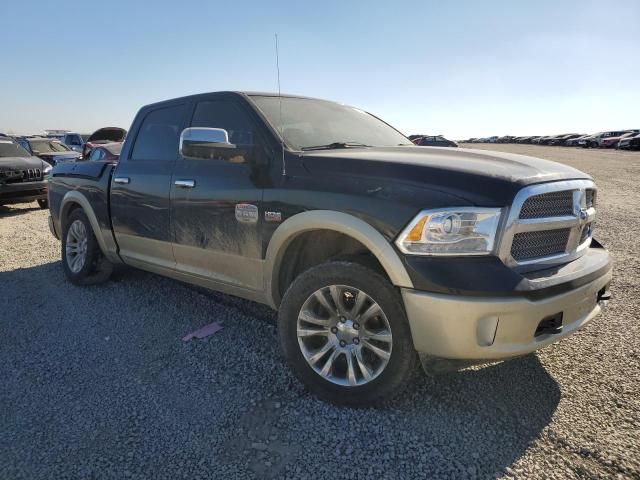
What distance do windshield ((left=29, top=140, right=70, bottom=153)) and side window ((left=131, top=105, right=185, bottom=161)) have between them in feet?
43.3

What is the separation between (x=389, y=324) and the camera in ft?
8.38

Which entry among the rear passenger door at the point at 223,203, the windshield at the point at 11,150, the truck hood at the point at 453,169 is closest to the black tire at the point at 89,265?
the rear passenger door at the point at 223,203

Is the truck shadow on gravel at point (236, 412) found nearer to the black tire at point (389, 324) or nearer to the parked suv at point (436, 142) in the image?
the black tire at point (389, 324)

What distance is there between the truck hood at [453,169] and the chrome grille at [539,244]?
0.25m

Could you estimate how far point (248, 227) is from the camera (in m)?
3.21

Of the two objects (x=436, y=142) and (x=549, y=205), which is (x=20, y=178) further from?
(x=436, y=142)

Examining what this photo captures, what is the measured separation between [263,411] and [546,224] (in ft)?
6.24

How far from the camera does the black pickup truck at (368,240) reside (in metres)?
2.35

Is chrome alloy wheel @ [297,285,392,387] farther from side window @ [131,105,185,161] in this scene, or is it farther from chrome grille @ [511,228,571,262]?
side window @ [131,105,185,161]

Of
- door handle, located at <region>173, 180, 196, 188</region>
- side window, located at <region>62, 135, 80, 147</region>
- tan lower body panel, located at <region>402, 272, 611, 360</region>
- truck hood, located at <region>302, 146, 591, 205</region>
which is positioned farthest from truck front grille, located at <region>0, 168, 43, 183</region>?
side window, located at <region>62, 135, 80, 147</region>

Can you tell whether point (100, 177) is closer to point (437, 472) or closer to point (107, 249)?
point (107, 249)

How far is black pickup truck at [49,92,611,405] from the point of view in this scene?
2.35 meters

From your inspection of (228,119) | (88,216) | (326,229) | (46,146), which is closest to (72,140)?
(46,146)

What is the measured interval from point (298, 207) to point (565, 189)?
1.53 meters
